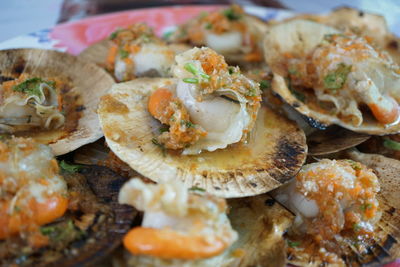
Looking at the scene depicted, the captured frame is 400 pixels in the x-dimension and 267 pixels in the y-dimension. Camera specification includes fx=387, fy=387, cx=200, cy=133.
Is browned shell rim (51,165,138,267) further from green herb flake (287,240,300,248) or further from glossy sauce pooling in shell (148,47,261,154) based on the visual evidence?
green herb flake (287,240,300,248)

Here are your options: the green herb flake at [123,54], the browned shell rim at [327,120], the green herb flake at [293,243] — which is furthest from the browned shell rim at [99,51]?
the green herb flake at [293,243]

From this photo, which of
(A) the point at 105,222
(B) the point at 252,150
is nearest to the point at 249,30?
(B) the point at 252,150

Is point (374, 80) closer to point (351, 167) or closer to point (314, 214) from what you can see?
point (351, 167)

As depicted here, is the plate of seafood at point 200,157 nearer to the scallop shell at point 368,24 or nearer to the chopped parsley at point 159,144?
the chopped parsley at point 159,144

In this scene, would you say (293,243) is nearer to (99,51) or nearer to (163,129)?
(163,129)

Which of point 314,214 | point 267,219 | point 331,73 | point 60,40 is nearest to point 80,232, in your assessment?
point 267,219

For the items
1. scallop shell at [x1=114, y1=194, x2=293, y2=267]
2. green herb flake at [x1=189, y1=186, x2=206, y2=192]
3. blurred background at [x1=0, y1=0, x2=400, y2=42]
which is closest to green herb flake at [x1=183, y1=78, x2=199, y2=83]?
green herb flake at [x1=189, y1=186, x2=206, y2=192]
